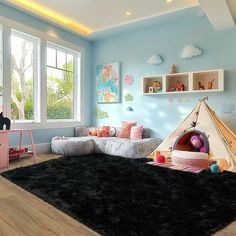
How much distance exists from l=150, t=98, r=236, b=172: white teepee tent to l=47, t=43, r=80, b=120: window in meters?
2.38

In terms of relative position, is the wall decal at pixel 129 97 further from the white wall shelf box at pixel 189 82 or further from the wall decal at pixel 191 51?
the wall decal at pixel 191 51

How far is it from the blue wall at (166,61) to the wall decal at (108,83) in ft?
0.40

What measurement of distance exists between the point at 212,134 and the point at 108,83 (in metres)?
2.61

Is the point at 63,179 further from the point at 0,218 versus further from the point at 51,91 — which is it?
the point at 51,91

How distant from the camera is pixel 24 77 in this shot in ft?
14.1

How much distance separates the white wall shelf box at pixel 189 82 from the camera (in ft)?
12.8

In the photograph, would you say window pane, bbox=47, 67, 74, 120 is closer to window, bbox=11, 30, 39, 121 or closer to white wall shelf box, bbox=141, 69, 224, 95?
window, bbox=11, 30, 39, 121

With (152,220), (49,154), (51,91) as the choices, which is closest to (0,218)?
(152,220)

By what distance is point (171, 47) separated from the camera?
4.38 meters

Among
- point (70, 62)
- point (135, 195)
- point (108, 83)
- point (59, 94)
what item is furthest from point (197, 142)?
point (70, 62)

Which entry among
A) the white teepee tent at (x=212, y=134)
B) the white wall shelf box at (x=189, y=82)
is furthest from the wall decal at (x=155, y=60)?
the white teepee tent at (x=212, y=134)

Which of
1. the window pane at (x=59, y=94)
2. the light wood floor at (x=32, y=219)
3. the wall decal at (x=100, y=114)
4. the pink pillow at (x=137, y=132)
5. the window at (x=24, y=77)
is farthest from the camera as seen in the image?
the wall decal at (x=100, y=114)

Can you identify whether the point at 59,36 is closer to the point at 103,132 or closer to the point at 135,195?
the point at 103,132

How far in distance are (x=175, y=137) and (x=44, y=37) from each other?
310 centimetres
